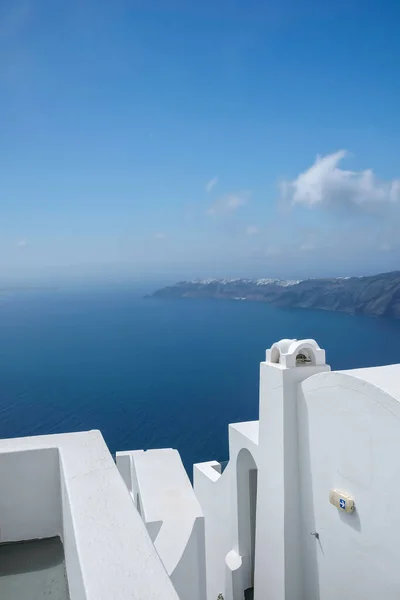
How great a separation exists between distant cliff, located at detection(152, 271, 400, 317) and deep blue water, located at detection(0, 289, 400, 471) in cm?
142

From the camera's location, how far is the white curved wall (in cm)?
456

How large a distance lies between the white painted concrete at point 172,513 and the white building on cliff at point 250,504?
0.08 feet

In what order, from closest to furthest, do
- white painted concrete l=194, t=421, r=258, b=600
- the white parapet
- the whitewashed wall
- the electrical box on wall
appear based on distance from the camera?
the white parapet, the whitewashed wall, the electrical box on wall, white painted concrete l=194, t=421, r=258, b=600

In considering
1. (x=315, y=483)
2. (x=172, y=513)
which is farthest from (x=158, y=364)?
(x=315, y=483)

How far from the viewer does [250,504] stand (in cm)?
788

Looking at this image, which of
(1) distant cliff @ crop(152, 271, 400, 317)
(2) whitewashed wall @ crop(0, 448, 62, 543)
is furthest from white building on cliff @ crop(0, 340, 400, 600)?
(1) distant cliff @ crop(152, 271, 400, 317)

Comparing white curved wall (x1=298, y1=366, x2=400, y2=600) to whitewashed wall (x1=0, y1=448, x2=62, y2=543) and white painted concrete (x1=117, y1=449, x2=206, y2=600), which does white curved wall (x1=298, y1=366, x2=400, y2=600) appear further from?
whitewashed wall (x1=0, y1=448, x2=62, y2=543)

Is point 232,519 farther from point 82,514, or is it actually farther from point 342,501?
point 82,514

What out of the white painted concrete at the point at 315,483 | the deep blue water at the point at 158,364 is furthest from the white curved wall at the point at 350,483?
the deep blue water at the point at 158,364

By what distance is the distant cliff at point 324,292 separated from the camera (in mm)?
52656

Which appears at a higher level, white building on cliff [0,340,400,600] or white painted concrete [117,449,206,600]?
white building on cliff [0,340,400,600]

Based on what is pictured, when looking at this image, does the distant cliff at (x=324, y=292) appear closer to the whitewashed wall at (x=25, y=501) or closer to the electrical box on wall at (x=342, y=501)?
the electrical box on wall at (x=342, y=501)

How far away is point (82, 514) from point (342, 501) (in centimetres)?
429

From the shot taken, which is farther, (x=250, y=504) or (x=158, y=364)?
(x=158, y=364)
